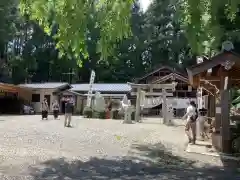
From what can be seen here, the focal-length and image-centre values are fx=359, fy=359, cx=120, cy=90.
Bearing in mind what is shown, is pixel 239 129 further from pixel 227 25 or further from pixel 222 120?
pixel 227 25

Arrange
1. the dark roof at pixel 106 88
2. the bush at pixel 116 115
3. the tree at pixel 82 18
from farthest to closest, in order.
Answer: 1. the dark roof at pixel 106 88
2. the bush at pixel 116 115
3. the tree at pixel 82 18

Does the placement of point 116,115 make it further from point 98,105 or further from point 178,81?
point 178,81

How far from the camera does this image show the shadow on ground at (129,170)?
24.1 ft

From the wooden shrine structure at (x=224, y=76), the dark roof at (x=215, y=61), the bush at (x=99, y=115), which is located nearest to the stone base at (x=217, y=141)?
the wooden shrine structure at (x=224, y=76)

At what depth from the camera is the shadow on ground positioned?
734 centimetres

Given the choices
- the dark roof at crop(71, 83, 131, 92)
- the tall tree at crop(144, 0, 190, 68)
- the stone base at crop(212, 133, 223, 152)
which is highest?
the tall tree at crop(144, 0, 190, 68)

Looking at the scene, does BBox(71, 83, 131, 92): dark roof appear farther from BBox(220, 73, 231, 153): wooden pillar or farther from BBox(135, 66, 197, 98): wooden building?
BBox(220, 73, 231, 153): wooden pillar

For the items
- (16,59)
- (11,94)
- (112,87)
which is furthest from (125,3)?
(16,59)

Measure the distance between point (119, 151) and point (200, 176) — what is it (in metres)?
3.23

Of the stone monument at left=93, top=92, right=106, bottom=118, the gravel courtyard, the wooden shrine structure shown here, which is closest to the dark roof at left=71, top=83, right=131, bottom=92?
the stone monument at left=93, top=92, right=106, bottom=118

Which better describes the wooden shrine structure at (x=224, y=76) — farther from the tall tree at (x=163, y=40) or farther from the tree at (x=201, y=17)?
the tall tree at (x=163, y=40)

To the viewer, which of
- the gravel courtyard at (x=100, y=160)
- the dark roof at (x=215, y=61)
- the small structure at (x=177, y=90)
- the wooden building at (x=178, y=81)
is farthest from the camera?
the wooden building at (x=178, y=81)

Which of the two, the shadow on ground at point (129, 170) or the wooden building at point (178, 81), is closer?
→ the shadow on ground at point (129, 170)

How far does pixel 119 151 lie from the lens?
10398mm
